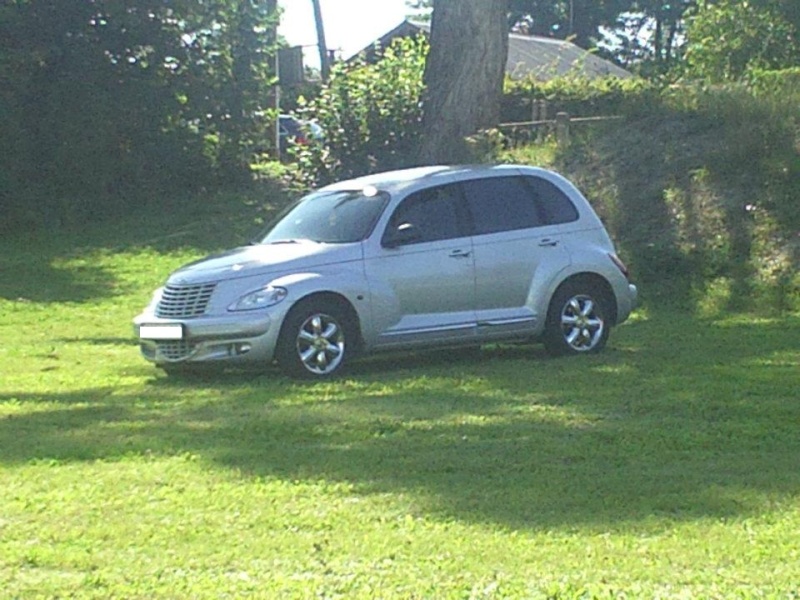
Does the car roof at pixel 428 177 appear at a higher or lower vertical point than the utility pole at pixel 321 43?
lower

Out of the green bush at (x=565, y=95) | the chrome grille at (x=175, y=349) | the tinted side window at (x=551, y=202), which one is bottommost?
the chrome grille at (x=175, y=349)

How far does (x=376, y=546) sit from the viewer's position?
23.4 feet

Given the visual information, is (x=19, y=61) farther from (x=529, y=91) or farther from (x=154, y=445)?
(x=154, y=445)

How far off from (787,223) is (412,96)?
12621 mm

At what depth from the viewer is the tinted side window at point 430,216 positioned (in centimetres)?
1433

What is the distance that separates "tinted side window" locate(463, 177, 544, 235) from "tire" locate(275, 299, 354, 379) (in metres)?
1.72

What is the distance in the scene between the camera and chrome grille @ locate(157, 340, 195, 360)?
13711mm

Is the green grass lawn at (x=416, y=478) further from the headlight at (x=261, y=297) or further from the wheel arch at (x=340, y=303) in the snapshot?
the headlight at (x=261, y=297)

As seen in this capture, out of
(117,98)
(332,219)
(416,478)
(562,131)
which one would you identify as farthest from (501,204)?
(117,98)

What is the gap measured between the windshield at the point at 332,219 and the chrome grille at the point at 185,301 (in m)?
1.10

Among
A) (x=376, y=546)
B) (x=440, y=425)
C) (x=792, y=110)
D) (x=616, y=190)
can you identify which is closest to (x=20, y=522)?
(x=376, y=546)

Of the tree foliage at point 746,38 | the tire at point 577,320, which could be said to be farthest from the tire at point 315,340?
the tree foliage at point 746,38

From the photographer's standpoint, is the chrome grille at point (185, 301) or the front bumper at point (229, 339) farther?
the chrome grille at point (185, 301)

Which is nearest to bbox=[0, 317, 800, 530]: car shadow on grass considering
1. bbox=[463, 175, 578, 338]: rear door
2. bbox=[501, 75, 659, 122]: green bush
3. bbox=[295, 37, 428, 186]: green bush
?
bbox=[463, 175, 578, 338]: rear door
